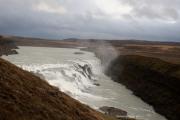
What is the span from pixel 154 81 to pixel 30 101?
129 ft

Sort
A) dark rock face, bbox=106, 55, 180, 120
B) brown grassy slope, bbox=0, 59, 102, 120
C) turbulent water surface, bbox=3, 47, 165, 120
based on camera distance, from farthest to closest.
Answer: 1. dark rock face, bbox=106, 55, 180, 120
2. turbulent water surface, bbox=3, 47, 165, 120
3. brown grassy slope, bbox=0, 59, 102, 120

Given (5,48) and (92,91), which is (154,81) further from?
(5,48)

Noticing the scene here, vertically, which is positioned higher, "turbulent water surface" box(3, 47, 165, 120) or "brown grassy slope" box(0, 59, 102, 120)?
"brown grassy slope" box(0, 59, 102, 120)

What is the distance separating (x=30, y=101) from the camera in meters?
14.9

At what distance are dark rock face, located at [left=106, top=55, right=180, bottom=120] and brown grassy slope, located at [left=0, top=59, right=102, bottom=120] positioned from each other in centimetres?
2484

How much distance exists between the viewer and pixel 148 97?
48.7m

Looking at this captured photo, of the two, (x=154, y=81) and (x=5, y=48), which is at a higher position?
(x=5, y=48)

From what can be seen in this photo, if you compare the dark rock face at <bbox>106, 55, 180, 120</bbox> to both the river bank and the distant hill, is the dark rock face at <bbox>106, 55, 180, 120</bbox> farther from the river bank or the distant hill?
the distant hill

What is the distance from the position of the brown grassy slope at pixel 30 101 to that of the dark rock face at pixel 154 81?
2484 centimetres

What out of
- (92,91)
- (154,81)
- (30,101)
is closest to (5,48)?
(92,91)

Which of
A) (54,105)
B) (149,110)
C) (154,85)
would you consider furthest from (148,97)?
(54,105)

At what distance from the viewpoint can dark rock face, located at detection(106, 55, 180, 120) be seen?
42241 mm

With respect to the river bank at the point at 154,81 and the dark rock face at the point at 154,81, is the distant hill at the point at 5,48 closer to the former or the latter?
the river bank at the point at 154,81

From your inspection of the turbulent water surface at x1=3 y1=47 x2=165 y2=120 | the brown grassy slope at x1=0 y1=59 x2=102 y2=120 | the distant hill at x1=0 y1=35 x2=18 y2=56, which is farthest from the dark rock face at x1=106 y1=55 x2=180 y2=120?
the distant hill at x1=0 y1=35 x2=18 y2=56
